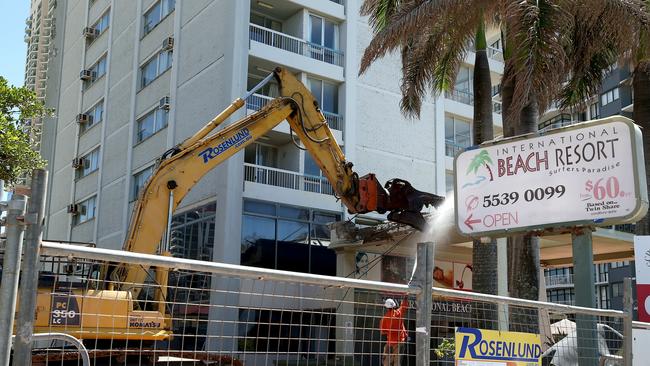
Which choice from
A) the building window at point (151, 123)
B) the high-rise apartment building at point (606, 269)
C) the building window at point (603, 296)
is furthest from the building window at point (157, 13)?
the building window at point (603, 296)

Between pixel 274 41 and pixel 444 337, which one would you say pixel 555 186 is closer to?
pixel 444 337

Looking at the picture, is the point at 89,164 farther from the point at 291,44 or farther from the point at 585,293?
the point at 585,293

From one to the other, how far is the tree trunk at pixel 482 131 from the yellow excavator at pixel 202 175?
5.74 ft

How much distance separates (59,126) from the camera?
42.9 meters

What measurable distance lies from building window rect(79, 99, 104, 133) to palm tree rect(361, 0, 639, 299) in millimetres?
20784

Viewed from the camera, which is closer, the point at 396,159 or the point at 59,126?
the point at 396,159

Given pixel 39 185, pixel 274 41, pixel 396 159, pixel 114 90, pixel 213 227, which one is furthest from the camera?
pixel 114 90

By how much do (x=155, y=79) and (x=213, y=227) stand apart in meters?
9.38

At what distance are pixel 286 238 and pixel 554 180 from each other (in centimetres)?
1818

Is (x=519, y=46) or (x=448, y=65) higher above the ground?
(x=448, y=65)

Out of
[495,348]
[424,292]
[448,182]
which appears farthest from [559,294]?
[424,292]

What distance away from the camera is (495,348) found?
543 centimetres

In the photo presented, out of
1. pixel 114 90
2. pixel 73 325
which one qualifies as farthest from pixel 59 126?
pixel 73 325

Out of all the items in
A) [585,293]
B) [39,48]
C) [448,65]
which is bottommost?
[585,293]
